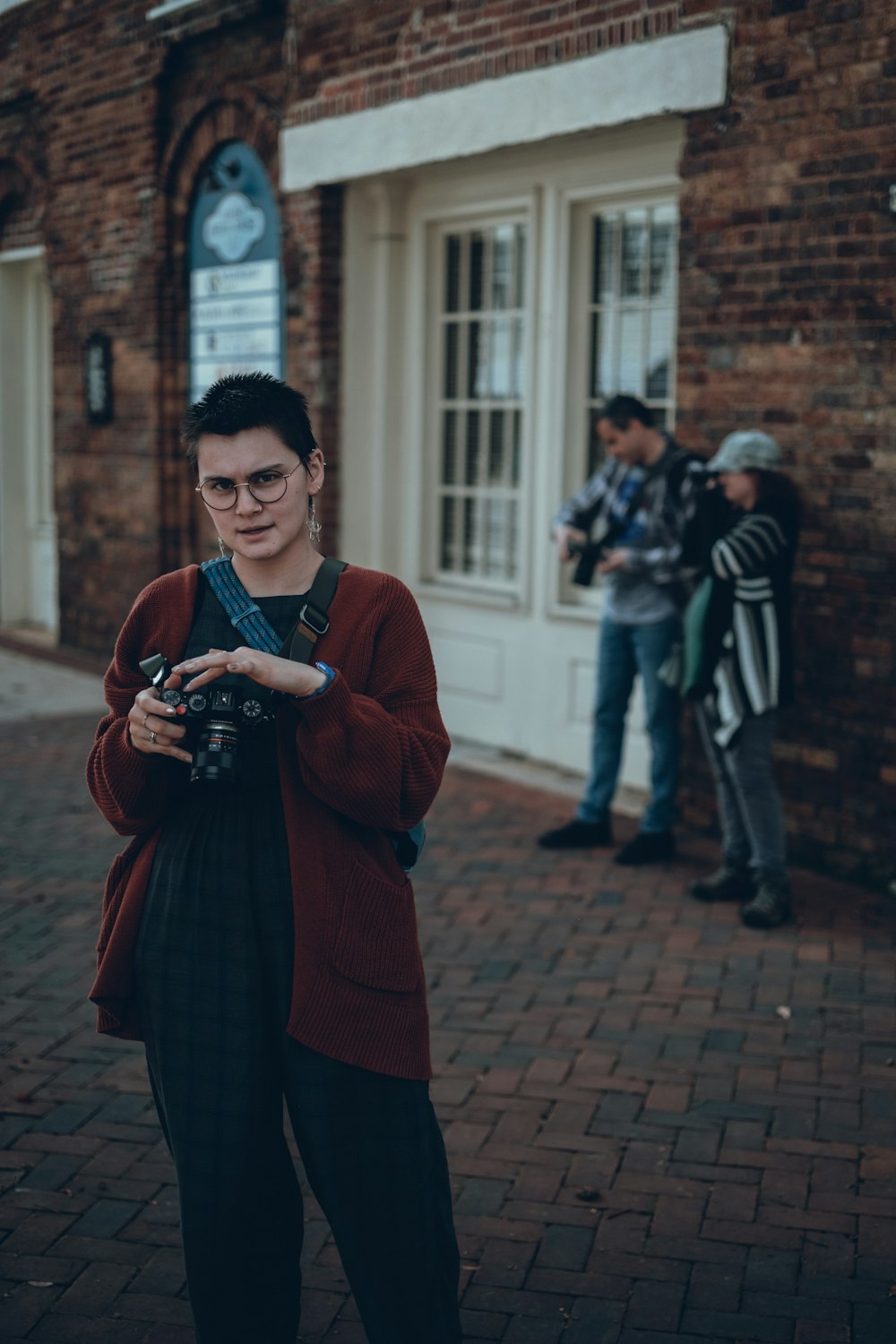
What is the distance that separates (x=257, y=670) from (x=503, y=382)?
A: 6371 mm

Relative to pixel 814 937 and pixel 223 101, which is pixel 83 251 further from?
pixel 814 937

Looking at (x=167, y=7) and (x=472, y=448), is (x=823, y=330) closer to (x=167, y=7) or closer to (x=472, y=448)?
(x=472, y=448)

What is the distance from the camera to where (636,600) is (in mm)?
6488

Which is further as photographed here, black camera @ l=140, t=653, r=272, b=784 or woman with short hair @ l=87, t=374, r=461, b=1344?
woman with short hair @ l=87, t=374, r=461, b=1344

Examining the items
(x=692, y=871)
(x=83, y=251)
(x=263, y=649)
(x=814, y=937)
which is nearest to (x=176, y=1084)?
(x=263, y=649)

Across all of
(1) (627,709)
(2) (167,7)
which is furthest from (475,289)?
(2) (167,7)

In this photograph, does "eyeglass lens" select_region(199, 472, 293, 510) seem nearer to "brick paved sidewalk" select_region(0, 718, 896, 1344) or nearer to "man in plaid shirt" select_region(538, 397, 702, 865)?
"brick paved sidewalk" select_region(0, 718, 896, 1344)

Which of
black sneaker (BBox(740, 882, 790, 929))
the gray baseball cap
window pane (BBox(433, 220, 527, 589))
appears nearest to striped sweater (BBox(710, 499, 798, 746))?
the gray baseball cap

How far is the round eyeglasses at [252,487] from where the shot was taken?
8.14ft

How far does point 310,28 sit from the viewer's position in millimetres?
8703

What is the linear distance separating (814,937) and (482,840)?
5.84ft

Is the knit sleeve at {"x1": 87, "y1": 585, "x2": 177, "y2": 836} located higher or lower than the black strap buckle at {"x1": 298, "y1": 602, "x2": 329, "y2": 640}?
lower

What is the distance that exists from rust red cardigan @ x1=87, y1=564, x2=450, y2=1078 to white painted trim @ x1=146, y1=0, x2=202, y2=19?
829 cm

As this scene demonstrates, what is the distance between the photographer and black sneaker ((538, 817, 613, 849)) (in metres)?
6.73
